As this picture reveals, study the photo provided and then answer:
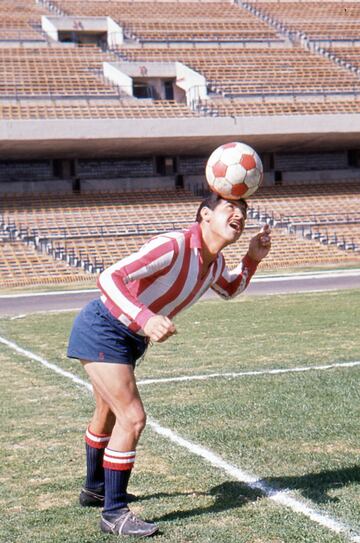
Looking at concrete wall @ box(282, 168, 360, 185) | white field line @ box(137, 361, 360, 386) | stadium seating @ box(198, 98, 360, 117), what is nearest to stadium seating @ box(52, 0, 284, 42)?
stadium seating @ box(198, 98, 360, 117)

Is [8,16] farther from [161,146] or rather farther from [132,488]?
[132,488]

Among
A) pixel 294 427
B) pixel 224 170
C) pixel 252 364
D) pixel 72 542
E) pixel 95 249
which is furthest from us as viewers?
pixel 95 249

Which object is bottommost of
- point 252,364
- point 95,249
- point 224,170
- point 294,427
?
point 95,249

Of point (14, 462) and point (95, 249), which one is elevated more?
point (14, 462)

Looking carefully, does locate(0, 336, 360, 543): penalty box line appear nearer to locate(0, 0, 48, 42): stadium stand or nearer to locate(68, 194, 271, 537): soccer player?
locate(68, 194, 271, 537): soccer player

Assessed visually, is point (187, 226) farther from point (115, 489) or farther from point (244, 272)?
point (115, 489)

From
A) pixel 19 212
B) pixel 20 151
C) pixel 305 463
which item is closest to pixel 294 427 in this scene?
pixel 305 463

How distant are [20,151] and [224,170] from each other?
104 ft

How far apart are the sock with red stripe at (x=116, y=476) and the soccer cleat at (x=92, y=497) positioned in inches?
19.3

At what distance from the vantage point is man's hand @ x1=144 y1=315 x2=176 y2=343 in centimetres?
430

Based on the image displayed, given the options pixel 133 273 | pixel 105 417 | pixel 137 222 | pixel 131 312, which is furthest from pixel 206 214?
pixel 137 222

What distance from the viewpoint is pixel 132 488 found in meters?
5.65

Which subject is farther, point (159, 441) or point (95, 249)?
point (95, 249)

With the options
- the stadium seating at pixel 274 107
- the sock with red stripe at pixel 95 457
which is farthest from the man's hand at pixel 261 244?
the stadium seating at pixel 274 107
